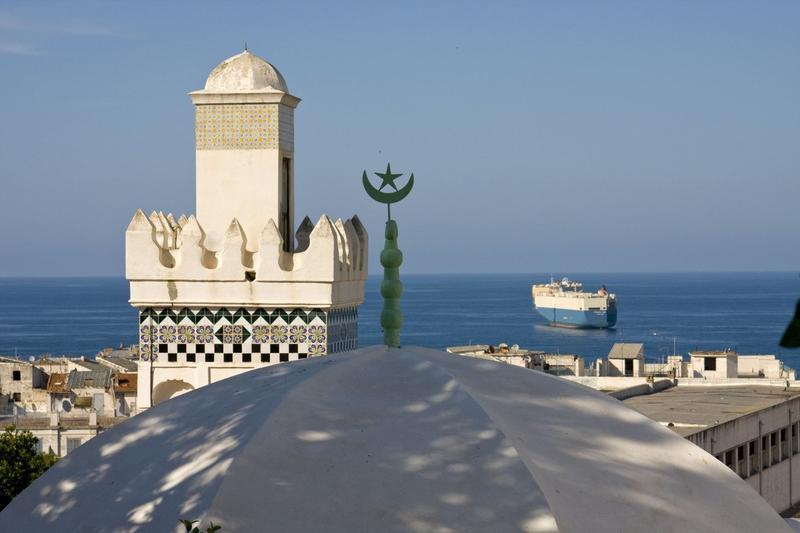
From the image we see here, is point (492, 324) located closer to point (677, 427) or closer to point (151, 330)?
point (677, 427)

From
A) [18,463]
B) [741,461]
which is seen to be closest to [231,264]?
[18,463]

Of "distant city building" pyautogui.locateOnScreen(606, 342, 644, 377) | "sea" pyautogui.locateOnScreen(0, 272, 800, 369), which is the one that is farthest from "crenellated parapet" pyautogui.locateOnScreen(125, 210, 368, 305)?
"sea" pyautogui.locateOnScreen(0, 272, 800, 369)

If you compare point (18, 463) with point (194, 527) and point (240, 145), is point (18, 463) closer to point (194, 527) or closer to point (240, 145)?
point (240, 145)

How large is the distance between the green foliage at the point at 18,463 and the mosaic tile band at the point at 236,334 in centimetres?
1030

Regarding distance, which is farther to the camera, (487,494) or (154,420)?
(154,420)

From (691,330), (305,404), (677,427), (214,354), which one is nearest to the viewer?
(305,404)

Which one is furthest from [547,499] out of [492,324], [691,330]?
[492,324]

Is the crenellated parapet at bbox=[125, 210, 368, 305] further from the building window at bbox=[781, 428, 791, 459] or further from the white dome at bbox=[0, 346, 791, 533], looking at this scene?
the building window at bbox=[781, 428, 791, 459]

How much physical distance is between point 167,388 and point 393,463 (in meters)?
6.84

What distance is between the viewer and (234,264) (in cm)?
1256

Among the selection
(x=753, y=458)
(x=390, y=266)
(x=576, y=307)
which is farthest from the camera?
(x=576, y=307)

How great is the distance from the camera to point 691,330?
5531 inches

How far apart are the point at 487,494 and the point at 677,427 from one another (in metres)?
18.3

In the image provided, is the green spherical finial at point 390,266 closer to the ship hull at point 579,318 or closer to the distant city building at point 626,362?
the distant city building at point 626,362
